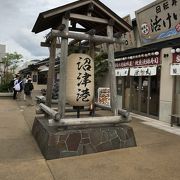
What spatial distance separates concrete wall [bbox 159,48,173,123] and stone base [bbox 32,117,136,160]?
4450mm

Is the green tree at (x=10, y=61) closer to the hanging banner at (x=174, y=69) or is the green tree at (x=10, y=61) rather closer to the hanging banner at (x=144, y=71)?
the hanging banner at (x=144, y=71)

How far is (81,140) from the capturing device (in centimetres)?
686

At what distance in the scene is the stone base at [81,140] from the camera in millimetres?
6547

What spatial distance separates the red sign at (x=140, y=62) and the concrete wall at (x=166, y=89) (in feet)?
1.58

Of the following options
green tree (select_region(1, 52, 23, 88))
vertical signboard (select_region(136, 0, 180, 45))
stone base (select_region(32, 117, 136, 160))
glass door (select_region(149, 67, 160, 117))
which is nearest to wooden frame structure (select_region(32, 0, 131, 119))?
stone base (select_region(32, 117, 136, 160))

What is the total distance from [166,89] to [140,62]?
2429mm

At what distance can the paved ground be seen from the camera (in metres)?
5.38

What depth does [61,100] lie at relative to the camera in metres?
6.92

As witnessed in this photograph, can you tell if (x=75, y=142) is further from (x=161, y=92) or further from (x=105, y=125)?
(x=161, y=92)

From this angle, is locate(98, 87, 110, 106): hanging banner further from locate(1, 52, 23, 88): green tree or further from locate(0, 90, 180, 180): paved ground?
locate(1, 52, 23, 88): green tree

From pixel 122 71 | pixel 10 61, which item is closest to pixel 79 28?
pixel 122 71

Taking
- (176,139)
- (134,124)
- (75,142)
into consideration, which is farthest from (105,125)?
(134,124)

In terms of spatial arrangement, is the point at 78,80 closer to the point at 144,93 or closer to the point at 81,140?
the point at 81,140

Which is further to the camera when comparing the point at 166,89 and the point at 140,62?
the point at 140,62
